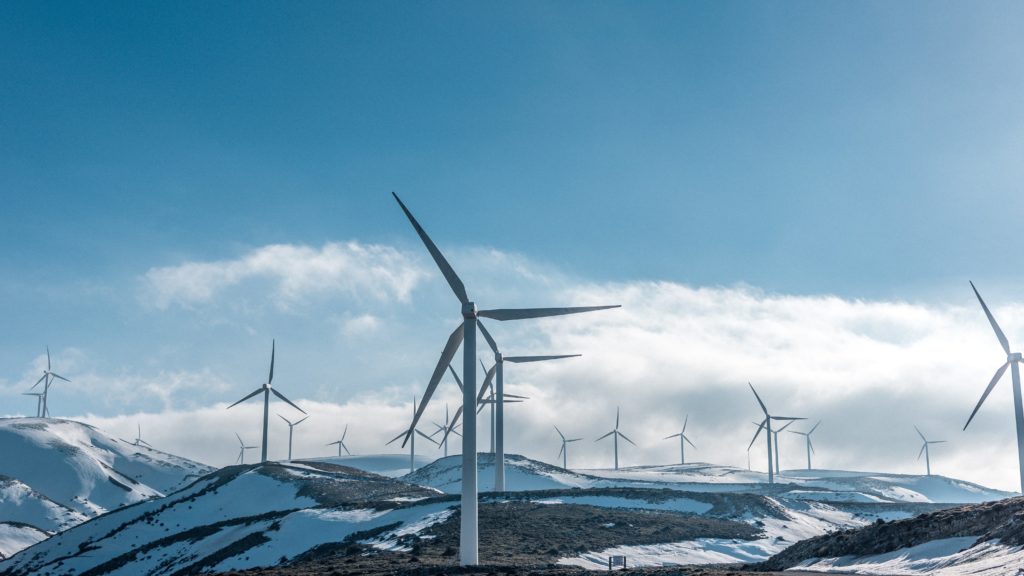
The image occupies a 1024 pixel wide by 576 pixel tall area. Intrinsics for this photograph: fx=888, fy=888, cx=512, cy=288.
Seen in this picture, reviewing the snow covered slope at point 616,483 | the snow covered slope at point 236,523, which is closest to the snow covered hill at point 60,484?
the snow covered slope at point 236,523

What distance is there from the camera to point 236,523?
78.1m

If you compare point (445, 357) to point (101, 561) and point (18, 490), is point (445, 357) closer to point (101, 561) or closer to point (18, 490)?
point (101, 561)

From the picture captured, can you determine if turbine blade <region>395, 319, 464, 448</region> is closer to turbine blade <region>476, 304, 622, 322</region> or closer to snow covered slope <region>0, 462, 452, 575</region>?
turbine blade <region>476, 304, 622, 322</region>

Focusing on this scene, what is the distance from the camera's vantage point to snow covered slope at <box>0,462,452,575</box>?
65.1 m

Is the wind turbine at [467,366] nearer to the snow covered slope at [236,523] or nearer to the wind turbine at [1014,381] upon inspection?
the snow covered slope at [236,523]

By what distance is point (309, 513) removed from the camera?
73.3 metres

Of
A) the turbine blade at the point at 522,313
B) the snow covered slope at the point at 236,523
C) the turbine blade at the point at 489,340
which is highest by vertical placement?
the turbine blade at the point at 489,340

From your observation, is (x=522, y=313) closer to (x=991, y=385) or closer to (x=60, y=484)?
(x=991, y=385)

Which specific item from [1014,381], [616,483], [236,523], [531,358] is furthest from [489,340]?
[616,483]

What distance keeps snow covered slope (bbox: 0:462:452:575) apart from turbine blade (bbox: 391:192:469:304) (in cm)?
2490

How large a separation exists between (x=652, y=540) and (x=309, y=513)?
2948 cm

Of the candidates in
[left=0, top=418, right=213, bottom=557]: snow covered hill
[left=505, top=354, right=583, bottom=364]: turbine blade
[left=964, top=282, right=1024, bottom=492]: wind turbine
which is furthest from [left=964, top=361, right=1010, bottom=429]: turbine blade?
[left=0, top=418, right=213, bottom=557]: snow covered hill

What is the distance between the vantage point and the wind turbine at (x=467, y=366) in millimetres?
38312

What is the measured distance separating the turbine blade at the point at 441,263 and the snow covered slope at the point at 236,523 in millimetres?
24904
